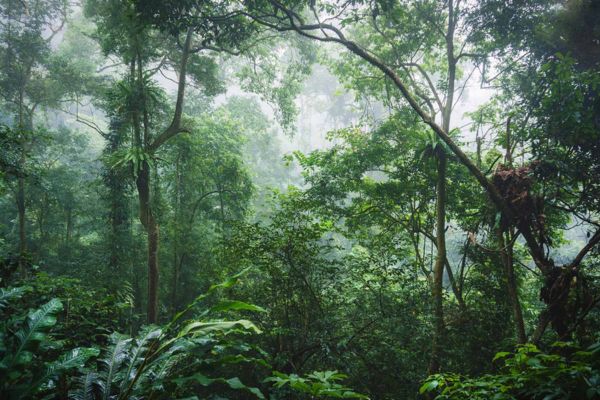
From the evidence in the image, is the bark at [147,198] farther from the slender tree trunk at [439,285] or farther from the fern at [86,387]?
the fern at [86,387]

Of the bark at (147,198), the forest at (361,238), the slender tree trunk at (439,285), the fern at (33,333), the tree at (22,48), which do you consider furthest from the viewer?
the tree at (22,48)

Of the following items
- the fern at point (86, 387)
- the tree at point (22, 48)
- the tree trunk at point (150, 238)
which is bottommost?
the fern at point (86, 387)

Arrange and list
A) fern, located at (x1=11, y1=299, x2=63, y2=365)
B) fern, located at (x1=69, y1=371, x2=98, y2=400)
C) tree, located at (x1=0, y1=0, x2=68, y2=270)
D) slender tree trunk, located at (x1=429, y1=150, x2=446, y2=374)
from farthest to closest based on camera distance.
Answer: tree, located at (x1=0, y1=0, x2=68, y2=270) < slender tree trunk, located at (x1=429, y1=150, x2=446, y2=374) < fern, located at (x1=69, y1=371, x2=98, y2=400) < fern, located at (x1=11, y1=299, x2=63, y2=365)

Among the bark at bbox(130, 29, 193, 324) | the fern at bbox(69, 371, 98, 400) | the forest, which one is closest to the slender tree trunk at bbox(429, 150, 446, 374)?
the forest

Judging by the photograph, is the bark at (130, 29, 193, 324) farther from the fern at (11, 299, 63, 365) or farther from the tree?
the tree

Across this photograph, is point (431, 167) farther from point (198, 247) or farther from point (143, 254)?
point (143, 254)

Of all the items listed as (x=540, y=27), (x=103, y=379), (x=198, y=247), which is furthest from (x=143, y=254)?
(x=540, y=27)

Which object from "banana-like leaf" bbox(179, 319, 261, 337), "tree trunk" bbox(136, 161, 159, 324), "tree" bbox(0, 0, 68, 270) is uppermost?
"tree" bbox(0, 0, 68, 270)

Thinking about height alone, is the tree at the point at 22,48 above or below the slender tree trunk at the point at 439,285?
above

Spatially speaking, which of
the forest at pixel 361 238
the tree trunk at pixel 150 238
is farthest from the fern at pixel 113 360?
the tree trunk at pixel 150 238

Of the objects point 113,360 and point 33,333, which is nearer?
point 33,333

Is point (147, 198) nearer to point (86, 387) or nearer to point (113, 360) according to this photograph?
point (113, 360)

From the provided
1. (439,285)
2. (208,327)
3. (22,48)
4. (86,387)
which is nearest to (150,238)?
(439,285)

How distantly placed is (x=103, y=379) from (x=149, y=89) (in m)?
7.37
